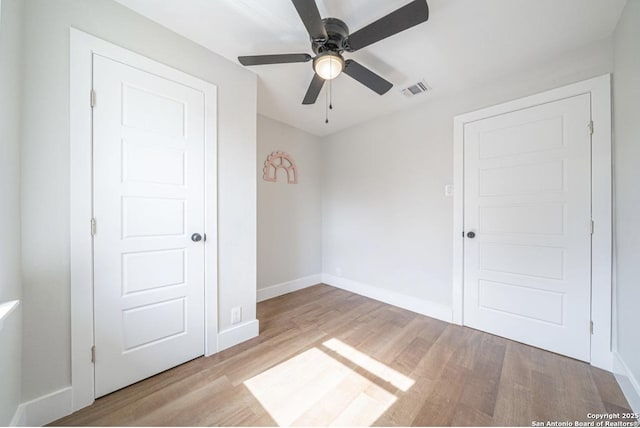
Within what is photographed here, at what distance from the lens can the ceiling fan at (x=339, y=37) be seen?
1.21 metres

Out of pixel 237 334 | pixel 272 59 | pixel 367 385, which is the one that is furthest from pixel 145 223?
pixel 367 385

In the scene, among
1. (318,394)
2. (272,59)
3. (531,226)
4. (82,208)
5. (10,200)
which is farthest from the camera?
(531,226)

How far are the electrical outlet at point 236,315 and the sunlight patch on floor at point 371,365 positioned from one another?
2.72ft

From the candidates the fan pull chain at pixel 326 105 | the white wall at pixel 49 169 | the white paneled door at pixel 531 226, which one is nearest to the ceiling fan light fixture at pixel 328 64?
the fan pull chain at pixel 326 105

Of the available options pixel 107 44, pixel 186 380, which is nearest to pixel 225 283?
pixel 186 380

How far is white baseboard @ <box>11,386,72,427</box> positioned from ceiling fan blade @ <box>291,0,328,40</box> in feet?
8.37

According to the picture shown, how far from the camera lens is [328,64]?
1554 mm

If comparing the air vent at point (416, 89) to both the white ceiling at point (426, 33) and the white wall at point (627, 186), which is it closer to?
the white ceiling at point (426, 33)

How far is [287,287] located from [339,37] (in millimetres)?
3043

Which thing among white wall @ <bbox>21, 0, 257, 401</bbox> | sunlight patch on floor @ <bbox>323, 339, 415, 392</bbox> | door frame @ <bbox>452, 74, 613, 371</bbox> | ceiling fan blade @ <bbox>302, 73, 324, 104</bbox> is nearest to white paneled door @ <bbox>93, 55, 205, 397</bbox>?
white wall @ <bbox>21, 0, 257, 401</bbox>

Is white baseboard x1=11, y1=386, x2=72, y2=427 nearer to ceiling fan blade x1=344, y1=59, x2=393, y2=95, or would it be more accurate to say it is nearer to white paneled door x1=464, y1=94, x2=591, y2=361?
ceiling fan blade x1=344, y1=59, x2=393, y2=95

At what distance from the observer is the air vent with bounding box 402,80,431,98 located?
2.34m

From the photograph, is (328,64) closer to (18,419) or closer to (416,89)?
(416,89)

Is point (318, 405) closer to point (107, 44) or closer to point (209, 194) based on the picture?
point (209, 194)
